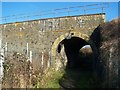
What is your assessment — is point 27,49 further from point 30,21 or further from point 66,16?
point 66,16

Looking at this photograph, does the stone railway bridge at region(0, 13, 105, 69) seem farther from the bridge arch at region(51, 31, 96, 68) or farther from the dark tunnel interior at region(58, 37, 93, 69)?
the dark tunnel interior at region(58, 37, 93, 69)

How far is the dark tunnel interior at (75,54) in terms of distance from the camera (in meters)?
18.8

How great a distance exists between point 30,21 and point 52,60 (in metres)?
3.33

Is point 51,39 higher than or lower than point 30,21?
lower

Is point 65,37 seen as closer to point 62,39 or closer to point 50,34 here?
point 62,39

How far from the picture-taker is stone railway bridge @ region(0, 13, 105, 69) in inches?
642

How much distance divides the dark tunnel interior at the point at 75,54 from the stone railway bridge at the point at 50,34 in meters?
0.30

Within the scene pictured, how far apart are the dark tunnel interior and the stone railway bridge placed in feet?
0.97

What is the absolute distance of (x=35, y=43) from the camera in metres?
17.6

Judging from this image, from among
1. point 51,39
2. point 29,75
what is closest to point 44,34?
point 51,39

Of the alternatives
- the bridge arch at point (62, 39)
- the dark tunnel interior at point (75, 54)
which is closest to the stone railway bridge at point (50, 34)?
the bridge arch at point (62, 39)

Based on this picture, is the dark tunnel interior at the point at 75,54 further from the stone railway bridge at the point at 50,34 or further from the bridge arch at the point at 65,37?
the bridge arch at the point at 65,37

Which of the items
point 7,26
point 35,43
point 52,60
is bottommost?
point 52,60

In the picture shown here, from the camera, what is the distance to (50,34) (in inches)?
683
